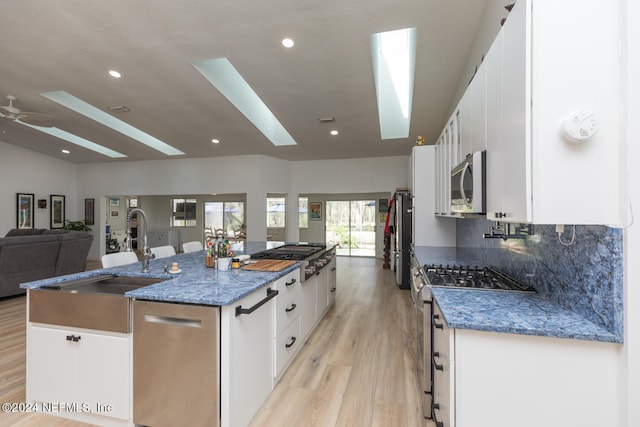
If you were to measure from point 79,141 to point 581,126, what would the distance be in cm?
895

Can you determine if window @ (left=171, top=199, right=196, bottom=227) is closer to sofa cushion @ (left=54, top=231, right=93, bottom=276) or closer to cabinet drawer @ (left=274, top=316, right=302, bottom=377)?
sofa cushion @ (left=54, top=231, right=93, bottom=276)

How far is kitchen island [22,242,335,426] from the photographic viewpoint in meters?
1.60

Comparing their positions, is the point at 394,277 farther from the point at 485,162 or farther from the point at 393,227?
the point at 485,162

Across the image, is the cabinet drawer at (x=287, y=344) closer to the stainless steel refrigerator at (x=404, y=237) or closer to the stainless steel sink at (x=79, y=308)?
the stainless steel sink at (x=79, y=308)

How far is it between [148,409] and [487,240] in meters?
2.79

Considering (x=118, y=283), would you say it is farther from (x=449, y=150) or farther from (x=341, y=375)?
(x=449, y=150)

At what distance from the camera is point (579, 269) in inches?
51.9

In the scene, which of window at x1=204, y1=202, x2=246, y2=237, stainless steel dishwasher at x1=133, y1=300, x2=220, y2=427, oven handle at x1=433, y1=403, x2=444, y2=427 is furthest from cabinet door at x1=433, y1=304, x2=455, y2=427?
window at x1=204, y1=202, x2=246, y2=237

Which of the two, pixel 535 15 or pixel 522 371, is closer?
pixel 535 15

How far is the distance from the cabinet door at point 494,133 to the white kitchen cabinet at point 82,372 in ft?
6.92

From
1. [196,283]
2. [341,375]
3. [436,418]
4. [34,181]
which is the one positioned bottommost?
[341,375]

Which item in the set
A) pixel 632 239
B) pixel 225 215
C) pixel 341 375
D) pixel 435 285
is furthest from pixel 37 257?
pixel 632 239

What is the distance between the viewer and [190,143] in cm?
630

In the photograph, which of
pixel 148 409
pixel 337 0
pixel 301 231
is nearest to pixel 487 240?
pixel 337 0
